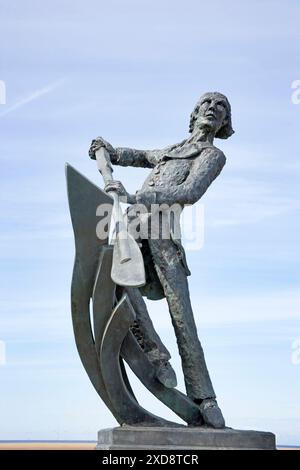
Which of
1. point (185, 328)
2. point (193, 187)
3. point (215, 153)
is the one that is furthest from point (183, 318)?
point (215, 153)

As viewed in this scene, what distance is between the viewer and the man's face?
922cm

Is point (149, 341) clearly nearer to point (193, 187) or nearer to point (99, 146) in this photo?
point (193, 187)

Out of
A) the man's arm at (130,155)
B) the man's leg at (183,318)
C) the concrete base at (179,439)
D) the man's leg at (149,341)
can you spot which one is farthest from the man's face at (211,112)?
the concrete base at (179,439)

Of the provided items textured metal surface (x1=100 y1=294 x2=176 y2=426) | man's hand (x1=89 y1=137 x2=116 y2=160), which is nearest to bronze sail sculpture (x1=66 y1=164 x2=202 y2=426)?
textured metal surface (x1=100 y1=294 x2=176 y2=426)

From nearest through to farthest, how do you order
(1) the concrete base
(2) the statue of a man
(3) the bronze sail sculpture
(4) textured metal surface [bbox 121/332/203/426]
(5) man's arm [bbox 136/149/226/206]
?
1. (1) the concrete base
2. (3) the bronze sail sculpture
3. (4) textured metal surface [bbox 121/332/203/426]
4. (2) the statue of a man
5. (5) man's arm [bbox 136/149/226/206]

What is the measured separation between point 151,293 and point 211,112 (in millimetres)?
1848

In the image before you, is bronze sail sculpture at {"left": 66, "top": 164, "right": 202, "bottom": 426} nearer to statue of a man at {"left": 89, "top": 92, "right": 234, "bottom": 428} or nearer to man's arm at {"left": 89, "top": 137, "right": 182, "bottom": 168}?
statue of a man at {"left": 89, "top": 92, "right": 234, "bottom": 428}

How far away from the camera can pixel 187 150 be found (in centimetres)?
926

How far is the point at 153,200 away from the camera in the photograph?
28.9 feet
